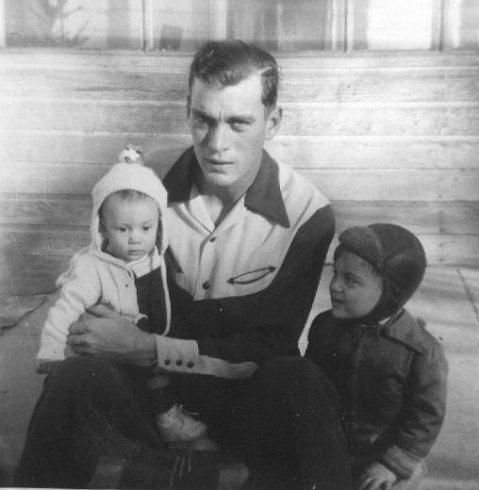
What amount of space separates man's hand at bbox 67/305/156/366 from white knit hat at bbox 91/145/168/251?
134 millimetres

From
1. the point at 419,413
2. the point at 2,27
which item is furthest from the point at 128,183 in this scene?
the point at 419,413

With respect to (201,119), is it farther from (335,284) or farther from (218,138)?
(335,284)

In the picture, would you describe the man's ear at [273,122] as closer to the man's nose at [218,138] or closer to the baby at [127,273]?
the man's nose at [218,138]

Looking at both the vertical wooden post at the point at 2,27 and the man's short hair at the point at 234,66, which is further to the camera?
the vertical wooden post at the point at 2,27

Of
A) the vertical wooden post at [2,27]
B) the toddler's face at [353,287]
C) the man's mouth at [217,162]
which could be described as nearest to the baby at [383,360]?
the toddler's face at [353,287]

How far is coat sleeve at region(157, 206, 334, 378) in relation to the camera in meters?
1.56

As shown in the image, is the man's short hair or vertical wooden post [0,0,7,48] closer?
the man's short hair

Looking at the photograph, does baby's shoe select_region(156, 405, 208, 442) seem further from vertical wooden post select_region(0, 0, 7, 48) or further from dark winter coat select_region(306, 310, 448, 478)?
vertical wooden post select_region(0, 0, 7, 48)

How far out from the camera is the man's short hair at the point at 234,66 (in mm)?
1475

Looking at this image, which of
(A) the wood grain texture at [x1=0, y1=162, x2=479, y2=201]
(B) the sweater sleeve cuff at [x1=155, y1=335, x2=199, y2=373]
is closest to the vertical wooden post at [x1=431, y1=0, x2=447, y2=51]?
(A) the wood grain texture at [x1=0, y1=162, x2=479, y2=201]

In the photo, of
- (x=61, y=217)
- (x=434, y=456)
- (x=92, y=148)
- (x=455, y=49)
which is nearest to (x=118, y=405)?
(x=61, y=217)

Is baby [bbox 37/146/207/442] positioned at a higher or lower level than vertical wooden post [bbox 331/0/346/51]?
lower

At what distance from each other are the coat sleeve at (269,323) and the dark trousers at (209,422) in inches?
1.2

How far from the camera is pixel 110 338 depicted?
1555 millimetres
